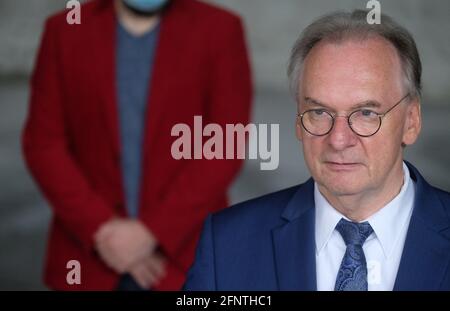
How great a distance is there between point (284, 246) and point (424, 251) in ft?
0.86

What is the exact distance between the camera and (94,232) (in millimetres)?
2922

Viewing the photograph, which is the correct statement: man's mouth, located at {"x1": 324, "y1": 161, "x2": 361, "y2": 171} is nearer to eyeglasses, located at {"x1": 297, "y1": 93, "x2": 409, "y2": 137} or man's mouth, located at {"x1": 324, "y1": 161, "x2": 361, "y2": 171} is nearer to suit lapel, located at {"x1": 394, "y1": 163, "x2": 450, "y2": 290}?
eyeglasses, located at {"x1": 297, "y1": 93, "x2": 409, "y2": 137}

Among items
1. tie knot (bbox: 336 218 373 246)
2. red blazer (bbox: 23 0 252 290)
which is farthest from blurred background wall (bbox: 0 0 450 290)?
tie knot (bbox: 336 218 373 246)

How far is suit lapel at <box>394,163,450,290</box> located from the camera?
1.87 meters

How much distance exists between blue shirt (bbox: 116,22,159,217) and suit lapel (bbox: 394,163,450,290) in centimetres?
110

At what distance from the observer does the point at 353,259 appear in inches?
75.2

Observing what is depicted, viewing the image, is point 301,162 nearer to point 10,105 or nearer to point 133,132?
point 133,132

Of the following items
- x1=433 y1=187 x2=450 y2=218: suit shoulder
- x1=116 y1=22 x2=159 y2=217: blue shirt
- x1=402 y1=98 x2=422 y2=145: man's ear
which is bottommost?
x1=433 y1=187 x2=450 y2=218: suit shoulder

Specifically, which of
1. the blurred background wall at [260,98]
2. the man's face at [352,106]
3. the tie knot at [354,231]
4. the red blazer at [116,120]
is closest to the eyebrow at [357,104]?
the man's face at [352,106]

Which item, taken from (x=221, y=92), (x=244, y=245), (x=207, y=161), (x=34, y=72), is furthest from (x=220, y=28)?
(x=244, y=245)

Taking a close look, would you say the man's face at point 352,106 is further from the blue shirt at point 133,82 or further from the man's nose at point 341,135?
the blue shirt at point 133,82

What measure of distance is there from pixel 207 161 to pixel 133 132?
0.22 m

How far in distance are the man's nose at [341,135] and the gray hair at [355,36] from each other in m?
0.14

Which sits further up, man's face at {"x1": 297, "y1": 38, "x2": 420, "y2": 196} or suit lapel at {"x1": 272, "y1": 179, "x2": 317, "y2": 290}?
man's face at {"x1": 297, "y1": 38, "x2": 420, "y2": 196}
